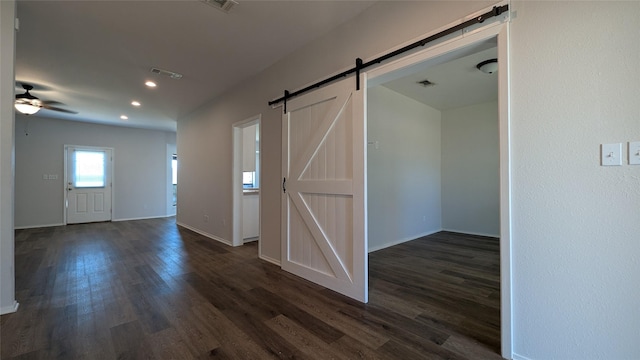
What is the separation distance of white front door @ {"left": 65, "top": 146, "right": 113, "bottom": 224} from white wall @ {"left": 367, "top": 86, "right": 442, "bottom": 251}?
751 centimetres

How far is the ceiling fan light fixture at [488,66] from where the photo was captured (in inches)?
134

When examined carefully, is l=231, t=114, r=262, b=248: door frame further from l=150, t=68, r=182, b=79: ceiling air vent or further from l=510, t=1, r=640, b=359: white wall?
l=510, t=1, r=640, b=359: white wall

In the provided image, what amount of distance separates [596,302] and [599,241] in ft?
1.05

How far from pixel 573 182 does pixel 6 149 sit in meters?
4.06

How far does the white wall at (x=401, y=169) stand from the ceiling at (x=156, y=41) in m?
1.90

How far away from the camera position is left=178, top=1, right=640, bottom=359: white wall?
1.31m

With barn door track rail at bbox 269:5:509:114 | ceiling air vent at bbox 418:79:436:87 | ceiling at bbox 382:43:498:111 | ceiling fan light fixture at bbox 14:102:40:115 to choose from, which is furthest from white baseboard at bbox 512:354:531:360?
ceiling fan light fixture at bbox 14:102:40:115

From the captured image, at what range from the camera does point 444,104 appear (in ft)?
18.2

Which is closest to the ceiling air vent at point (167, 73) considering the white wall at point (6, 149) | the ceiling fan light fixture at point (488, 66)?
the white wall at point (6, 149)

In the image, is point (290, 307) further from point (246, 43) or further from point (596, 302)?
point (246, 43)

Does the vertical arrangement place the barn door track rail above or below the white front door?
above

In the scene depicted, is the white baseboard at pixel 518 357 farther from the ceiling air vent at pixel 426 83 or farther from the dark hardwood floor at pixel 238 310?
the ceiling air vent at pixel 426 83

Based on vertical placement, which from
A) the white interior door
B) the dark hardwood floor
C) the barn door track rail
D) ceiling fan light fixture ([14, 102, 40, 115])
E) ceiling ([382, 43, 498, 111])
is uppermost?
ceiling ([382, 43, 498, 111])

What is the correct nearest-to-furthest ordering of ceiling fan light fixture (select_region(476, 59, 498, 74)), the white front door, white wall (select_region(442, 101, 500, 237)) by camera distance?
ceiling fan light fixture (select_region(476, 59, 498, 74)), white wall (select_region(442, 101, 500, 237)), the white front door
